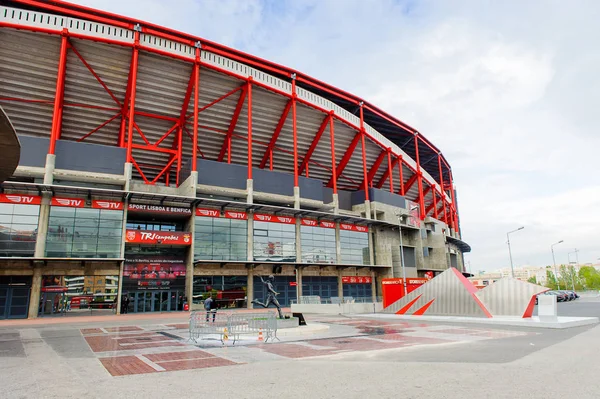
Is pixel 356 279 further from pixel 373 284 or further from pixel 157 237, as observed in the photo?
pixel 157 237

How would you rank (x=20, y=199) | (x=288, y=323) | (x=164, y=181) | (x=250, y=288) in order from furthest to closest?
1. (x=164, y=181)
2. (x=250, y=288)
3. (x=20, y=199)
4. (x=288, y=323)

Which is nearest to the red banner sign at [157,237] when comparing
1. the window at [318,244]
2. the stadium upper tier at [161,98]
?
the stadium upper tier at [161,98]

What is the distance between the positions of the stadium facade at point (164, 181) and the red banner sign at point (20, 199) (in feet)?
0.27

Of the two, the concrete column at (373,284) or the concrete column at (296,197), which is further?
the concrete column at (373,284)

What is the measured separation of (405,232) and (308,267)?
66.8 feet

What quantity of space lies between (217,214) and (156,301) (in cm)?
1038

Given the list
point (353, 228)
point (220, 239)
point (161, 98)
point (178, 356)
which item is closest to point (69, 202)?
point (220, 239)

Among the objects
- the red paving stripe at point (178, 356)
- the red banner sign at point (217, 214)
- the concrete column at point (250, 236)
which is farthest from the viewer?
the concrete column at point (250, 236)

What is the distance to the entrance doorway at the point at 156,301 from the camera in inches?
1469

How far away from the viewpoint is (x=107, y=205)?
3503 centimetres

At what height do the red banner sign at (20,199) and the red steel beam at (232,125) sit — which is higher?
Result: the red steel beam at (232,125)

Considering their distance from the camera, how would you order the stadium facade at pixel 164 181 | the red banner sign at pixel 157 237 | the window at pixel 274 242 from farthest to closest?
1. the window at pixel 274 242
2. the red banner sign at pixel 157 237
3. the stadium facade at pixel 164 181

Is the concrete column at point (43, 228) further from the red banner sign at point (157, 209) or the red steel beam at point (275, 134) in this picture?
the red steel beam at point (275, 134)

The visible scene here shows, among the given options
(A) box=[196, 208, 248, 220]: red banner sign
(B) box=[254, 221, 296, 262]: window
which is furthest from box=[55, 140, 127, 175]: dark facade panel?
(B) box=[254, 221, 296, 262]: window
